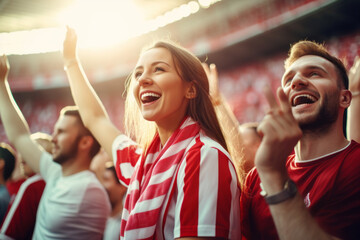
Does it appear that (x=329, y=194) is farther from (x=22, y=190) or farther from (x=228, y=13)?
(x=228, y=13)

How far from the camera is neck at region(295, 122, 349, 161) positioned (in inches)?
48.8

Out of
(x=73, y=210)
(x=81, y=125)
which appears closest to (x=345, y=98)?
(x=73, y=210)

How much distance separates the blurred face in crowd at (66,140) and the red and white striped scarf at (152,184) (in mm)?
1198

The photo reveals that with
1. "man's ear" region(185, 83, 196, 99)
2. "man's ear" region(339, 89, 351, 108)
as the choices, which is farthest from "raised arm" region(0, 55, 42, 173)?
"man's ear" region(339, 89, 351, 108)

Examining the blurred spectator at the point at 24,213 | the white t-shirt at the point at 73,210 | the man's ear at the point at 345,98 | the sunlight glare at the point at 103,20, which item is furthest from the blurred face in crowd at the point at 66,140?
the sunlight glare at the point at 103,20

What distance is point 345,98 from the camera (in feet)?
4.52

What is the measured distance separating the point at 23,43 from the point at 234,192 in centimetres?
1604

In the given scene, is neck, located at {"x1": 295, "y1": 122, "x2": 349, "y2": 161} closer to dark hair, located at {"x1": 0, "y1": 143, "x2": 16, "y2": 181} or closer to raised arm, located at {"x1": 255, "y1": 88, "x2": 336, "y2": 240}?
raised arm, located at {"x1": 255, "y1": 88, "x2": 336, "y2": 240}

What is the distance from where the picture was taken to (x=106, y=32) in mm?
13750

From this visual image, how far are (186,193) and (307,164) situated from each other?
0.57 metres

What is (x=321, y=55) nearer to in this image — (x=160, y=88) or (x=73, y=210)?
(x=160, y=88)

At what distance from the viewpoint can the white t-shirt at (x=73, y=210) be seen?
81.4 inches

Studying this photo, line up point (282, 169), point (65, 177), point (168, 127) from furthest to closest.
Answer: point (65, 177) < point (168, 127) < point (282, 169)

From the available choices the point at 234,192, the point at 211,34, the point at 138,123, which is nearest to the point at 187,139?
the point at 234,192
